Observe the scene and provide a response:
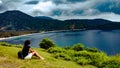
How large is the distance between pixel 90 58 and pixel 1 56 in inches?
366

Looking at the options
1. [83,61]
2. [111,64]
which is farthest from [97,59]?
[111,64]

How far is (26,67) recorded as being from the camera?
23016mm

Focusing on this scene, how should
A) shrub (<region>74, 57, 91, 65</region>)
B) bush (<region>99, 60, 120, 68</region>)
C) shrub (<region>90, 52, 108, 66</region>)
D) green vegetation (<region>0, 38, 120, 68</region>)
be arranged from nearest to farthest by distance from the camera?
green vegetation (<region>0, 38, 120, 68</region>), bush (<region>99, 60, 120, 68</region>), shrub (<region>74, 57, 91, 65</region>), shrub (<region>90, 52, 108, 66</region>)

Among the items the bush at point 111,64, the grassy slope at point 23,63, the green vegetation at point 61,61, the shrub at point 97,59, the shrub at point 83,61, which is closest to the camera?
the grassy slope at point 23,63

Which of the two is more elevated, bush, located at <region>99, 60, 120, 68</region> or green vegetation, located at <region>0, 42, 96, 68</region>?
green vegetation, located at <region>0, 42, 96, 68</region>

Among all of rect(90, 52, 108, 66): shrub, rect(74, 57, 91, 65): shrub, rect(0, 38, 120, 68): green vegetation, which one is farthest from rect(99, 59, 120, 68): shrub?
rect(74, 57, 91, 65): shrub

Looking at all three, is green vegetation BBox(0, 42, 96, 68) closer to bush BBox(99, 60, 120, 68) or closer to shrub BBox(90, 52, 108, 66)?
shrub BBox(90, 52, 108, 66)

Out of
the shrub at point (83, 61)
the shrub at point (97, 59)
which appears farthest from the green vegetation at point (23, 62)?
the shrub at point (97, 59)

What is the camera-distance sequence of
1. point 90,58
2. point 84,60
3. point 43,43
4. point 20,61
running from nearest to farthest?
point 20,61 → point 84,60 → point 90,58 → point 43,43

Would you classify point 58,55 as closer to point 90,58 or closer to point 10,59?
point 90,58

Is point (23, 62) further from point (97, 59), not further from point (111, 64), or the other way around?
point (97, 59)

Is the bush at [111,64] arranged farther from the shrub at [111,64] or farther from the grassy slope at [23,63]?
the grassy slope at [23,63]

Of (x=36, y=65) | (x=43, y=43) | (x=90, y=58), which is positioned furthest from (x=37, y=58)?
(x=43, y=43)

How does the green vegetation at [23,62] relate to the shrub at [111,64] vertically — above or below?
above
